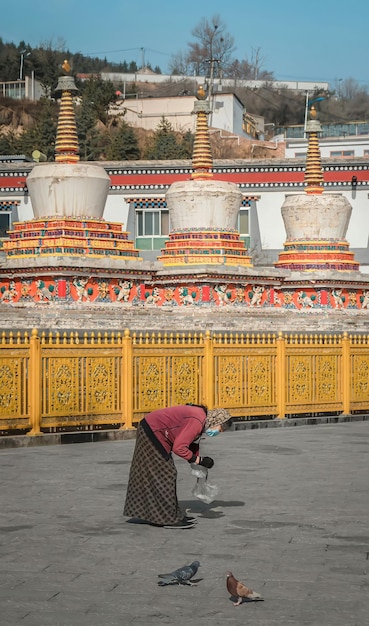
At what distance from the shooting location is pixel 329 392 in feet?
61.3

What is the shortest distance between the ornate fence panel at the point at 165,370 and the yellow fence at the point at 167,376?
14 millimetres

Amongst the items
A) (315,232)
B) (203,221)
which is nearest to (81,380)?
(203,221)

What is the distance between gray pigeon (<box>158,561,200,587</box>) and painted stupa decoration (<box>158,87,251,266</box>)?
25.6 meters

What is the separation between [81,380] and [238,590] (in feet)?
29.7

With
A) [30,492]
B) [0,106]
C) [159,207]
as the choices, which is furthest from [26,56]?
[30,492]

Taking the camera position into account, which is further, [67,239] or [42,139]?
[42,139]

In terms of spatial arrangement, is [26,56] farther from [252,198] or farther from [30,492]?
[30,492]

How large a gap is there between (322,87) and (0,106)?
49968 millimetres

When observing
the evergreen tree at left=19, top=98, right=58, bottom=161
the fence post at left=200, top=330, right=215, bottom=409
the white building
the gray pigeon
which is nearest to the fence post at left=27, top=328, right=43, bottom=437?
the fence post at left=200, top=330, right=215, bottom=409

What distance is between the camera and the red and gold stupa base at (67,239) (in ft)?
99.0

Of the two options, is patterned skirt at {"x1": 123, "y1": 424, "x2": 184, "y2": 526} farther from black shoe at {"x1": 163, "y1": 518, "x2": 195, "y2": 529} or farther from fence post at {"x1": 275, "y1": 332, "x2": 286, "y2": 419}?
fence post at {"x1": 275, "y1": 332, "x2": 286, "y2": 419}

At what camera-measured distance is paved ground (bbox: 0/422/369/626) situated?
6668 millimetres

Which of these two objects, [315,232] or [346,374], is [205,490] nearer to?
[346,374]

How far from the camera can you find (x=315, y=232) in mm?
36219
